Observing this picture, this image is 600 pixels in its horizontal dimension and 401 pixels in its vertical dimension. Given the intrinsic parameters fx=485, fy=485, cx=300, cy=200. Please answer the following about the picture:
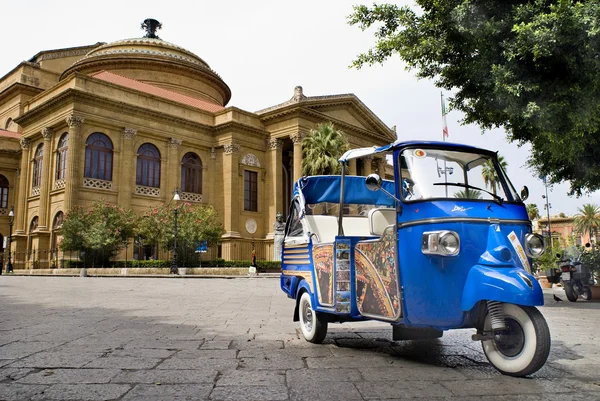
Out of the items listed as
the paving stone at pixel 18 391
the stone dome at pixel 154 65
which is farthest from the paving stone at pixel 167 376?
Answer: the stone dome at pixel 154 65

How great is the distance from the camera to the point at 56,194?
32.8 m

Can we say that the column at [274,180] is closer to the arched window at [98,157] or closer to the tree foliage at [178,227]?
the tree foliage at [178,227]

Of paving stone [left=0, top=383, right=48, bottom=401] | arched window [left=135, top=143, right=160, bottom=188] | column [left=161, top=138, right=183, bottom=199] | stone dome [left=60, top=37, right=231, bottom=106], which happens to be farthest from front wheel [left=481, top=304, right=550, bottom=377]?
stone dome [left=60, top=37, right=231, bottom=106]

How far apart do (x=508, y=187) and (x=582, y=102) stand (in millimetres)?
5115

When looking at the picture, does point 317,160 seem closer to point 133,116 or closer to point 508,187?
point 133,116

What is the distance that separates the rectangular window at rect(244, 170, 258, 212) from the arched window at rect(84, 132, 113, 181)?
1123 centimetres

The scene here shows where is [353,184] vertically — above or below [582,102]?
below

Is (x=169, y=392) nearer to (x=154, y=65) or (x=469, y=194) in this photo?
(x=469, y=194)

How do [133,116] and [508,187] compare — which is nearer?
[508,187]

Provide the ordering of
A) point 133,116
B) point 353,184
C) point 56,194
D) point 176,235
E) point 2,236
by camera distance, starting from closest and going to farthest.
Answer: point 353,184 < point 176,235 < point 56,194 < point 133,116 < point 2,236

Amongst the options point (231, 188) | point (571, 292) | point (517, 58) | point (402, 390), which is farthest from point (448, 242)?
point (231, 188)

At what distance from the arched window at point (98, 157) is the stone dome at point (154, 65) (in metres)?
11.5

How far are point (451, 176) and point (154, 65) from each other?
42889mm

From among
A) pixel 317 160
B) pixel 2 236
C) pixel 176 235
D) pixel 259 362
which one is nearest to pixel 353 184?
pixel 259 362
